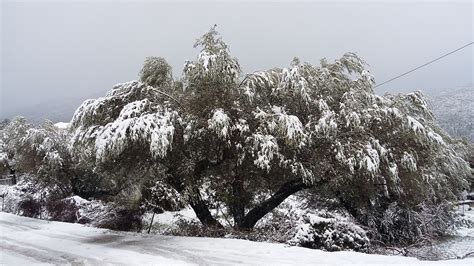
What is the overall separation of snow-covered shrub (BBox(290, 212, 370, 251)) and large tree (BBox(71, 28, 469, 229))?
194cm

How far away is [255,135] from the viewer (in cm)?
970

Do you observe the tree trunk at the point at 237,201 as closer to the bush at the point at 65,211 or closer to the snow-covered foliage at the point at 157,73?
the snow-covered foliage at the point at 157,73

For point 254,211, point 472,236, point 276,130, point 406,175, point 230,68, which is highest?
point 230,68

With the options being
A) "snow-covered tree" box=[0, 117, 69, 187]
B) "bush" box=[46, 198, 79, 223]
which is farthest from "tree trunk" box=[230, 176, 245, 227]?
"snow-covered tree" box=[0, 117, 69, 187]

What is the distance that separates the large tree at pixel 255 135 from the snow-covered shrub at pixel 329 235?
194cm

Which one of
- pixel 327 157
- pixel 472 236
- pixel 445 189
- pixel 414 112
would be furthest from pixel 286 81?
pixel 472 236

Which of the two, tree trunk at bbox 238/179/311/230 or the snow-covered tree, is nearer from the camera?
tree trunk at bbox 238/179/311/230

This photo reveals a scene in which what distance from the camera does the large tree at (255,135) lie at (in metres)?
9.70

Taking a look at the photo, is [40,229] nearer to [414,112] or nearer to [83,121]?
[83,121]

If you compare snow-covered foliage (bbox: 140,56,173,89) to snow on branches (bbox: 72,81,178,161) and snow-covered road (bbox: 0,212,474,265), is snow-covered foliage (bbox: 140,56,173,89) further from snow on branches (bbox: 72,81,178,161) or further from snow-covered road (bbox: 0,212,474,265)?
snow-covered road (bbox: 0,212,474,265)

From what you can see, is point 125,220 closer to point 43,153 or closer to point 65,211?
point 65,211

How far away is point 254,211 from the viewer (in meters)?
11.3

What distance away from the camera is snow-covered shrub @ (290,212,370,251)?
7.68 metres

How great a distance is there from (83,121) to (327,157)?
616 centimetres
